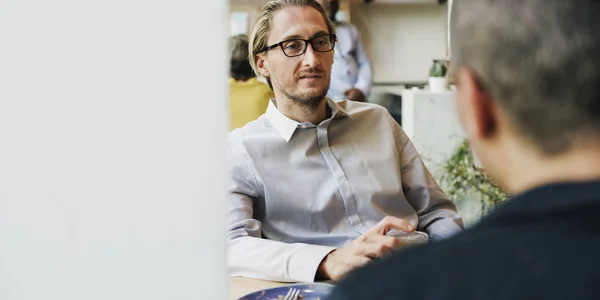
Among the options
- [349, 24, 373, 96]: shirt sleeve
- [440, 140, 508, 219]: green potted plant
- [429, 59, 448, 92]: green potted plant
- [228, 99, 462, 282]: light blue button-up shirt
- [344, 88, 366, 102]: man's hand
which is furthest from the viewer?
[440, 140, 508, 219]: green potted plant

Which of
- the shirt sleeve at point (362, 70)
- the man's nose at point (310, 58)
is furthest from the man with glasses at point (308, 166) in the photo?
the shirt sleeve at point (362, 70)

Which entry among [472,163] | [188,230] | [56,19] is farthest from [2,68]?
[472,163]

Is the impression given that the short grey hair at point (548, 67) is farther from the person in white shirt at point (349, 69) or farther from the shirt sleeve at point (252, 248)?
the person in white shirt at point (349, 69)

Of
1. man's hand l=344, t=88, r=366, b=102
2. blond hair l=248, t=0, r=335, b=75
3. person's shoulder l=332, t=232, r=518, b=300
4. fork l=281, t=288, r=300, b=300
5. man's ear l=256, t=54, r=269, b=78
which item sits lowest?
fork l=281, t=288, r=300, b=300

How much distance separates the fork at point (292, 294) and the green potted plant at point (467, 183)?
Answer: 1745 millimetres

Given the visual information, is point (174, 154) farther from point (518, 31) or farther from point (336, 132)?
point (336, 132)

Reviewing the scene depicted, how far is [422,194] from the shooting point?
1.41 meters

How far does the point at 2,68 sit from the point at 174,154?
0.16m

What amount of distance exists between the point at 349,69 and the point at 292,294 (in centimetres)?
87

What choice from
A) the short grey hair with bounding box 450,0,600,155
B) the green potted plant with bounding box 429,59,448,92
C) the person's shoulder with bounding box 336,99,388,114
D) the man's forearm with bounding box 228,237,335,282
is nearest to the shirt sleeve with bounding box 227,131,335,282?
the man's forearm with bounding box 228,237,335,282

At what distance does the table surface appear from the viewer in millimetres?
1010

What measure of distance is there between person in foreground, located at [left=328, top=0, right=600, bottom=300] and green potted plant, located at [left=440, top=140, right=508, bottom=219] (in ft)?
6.90

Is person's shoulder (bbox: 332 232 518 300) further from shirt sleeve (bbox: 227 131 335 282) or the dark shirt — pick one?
shirt sleeve (bbox: 227 131 335 282)

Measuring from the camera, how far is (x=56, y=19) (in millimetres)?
592
